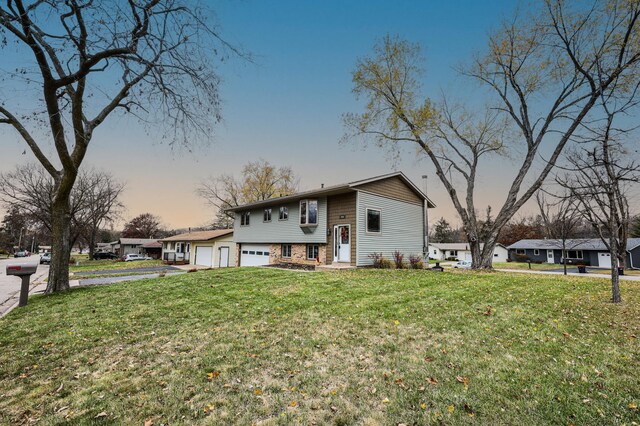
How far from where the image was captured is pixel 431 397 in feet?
10.1

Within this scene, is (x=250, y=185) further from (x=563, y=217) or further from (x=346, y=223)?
(x=563, y=217)

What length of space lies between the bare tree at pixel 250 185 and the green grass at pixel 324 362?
32.2 meters

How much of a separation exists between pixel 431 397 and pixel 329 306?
3905mm

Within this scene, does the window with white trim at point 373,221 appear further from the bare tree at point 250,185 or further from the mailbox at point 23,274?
the bare tree at point 250,185

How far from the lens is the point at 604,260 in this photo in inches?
1460

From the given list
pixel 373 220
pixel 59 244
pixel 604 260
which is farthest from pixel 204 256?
pixel 604 260

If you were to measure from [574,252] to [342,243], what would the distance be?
42.9 meters

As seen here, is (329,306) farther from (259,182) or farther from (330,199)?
(259,182)

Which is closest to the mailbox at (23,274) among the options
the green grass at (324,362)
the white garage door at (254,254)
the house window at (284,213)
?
the green grass at (324,362)

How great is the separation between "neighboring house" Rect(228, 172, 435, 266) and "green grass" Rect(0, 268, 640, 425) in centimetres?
819

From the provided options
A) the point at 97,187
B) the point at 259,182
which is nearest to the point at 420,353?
the point at 259,182

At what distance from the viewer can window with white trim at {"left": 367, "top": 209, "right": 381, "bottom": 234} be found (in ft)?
52.6

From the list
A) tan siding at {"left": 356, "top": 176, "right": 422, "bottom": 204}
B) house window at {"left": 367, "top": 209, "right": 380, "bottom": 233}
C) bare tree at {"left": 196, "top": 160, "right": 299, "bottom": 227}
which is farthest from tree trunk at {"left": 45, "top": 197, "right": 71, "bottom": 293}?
bare tree at {"left": 196, "top": 160, "right": 299, "bottom": 227}

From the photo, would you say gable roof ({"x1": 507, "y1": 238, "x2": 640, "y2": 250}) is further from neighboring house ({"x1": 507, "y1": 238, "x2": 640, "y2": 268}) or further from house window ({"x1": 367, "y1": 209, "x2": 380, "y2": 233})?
house window ({"x1": 367, "y1": 209, "x2": 380, "y2": 233})
